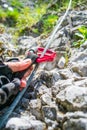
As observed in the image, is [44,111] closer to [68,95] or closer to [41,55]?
[68,95]

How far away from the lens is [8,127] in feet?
15.7

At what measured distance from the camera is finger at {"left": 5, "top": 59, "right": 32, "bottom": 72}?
18.4 feet

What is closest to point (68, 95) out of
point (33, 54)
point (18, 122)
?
point (18, 122)

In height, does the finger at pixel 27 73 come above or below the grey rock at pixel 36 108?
above

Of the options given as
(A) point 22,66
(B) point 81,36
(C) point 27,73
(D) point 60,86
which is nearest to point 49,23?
(B) point 81,36

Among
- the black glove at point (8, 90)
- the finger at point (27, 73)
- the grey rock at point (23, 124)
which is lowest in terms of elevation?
the grey rock at point (23, 124)

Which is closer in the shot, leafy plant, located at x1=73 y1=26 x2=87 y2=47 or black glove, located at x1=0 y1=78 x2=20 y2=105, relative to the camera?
black glove, located at x1=0 y1=78 x2=20 y2=105

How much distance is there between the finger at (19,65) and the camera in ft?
18.4

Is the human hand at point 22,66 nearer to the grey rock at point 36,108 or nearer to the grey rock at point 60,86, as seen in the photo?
the grey rock at point 36,108

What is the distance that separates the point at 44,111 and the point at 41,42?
342 cm

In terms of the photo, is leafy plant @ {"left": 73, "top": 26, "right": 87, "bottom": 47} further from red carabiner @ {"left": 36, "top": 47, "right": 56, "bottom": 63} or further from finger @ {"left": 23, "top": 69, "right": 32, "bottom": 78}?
finger @ {"left": 23, "top": 69, "right": 32, "bottom": 78}

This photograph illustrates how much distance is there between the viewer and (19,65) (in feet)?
18.9

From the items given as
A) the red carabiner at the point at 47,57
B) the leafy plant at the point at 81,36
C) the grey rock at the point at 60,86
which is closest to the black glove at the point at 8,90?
the grey rock at the point at 60,86

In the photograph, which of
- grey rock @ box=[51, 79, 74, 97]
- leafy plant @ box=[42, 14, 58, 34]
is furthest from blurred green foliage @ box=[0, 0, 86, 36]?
grey rock @ box=[51, 79, 74, 97]
